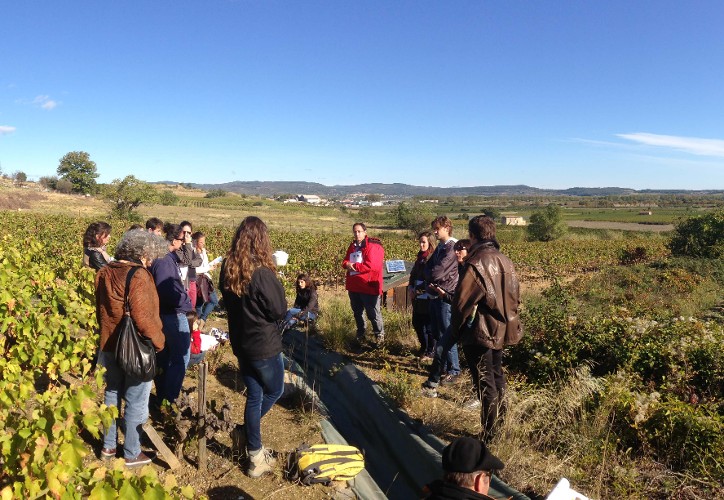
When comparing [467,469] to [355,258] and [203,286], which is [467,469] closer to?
[355,258]

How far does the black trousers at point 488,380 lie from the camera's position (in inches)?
141

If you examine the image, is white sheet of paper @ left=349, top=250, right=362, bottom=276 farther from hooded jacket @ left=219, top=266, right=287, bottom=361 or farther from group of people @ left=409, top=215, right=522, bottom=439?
hooded jacket @ left=219, top=266, right=287, bottom=361

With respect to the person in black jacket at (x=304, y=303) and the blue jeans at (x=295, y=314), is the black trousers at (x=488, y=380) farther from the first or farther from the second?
the person in black jacket at (x=304, y=303)

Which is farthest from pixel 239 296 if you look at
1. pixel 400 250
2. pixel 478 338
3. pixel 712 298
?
pixel 400 250

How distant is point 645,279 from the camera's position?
1456 cm

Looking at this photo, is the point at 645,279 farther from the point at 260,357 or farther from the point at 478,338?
the point at 260,357

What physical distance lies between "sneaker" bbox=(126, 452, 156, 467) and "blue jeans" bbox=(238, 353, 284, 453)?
750mm

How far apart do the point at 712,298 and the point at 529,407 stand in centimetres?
1083

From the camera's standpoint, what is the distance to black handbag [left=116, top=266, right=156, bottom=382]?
301 centimetres

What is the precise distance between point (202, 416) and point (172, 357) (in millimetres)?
942

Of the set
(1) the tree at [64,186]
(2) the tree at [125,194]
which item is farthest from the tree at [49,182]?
(2) the tree at [125,194]

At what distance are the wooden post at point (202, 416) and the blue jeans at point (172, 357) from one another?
82 cm

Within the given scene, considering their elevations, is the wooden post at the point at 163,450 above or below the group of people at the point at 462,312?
below

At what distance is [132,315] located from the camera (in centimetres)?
306
